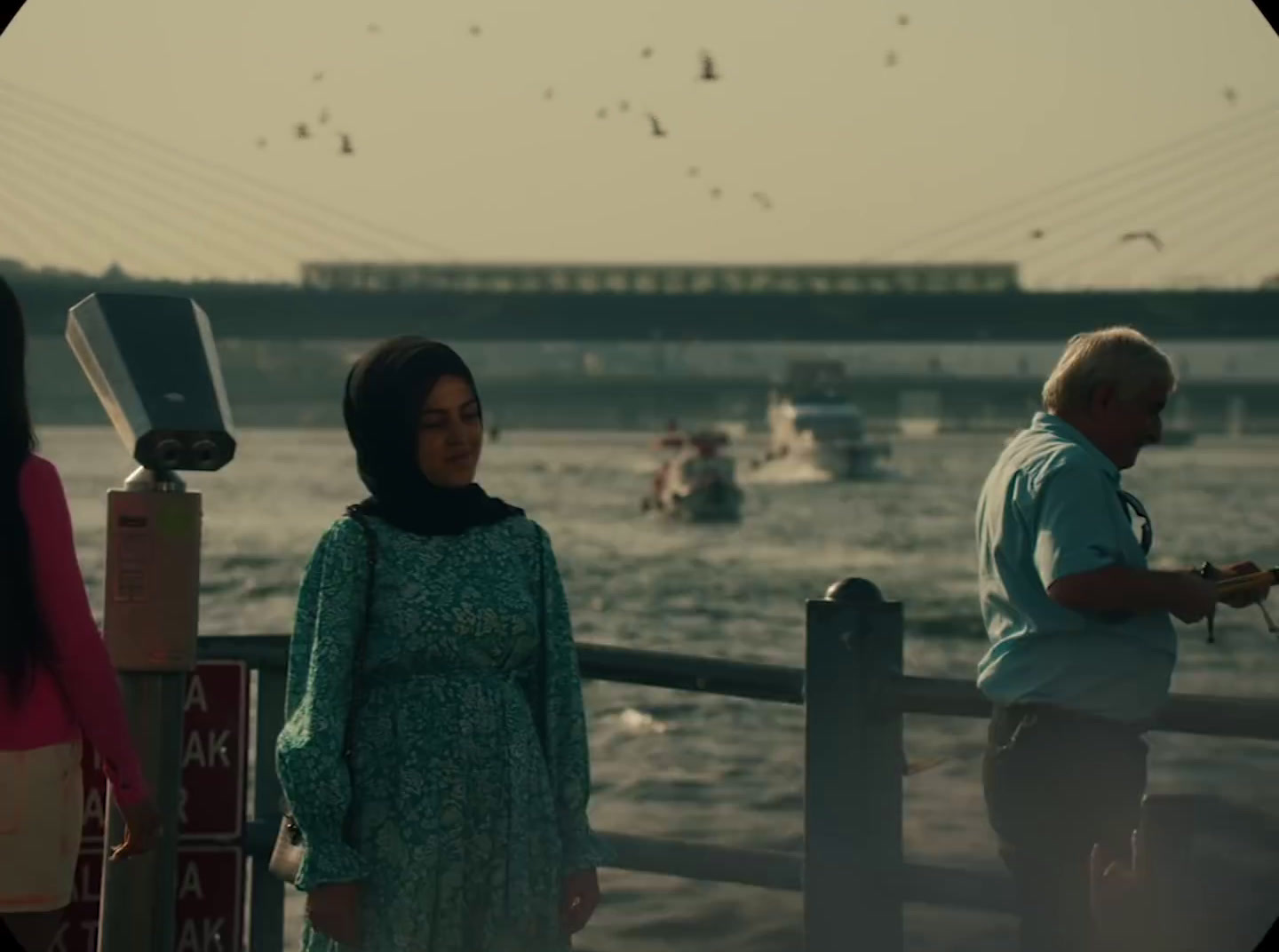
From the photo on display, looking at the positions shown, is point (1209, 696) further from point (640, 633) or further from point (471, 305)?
point (471, 305)

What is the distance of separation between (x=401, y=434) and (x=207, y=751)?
1.51 meters

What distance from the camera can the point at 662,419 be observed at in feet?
468

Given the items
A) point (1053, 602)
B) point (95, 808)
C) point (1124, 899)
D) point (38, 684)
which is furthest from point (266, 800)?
point (1124, 899)

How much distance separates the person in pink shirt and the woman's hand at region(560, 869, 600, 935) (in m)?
0.66

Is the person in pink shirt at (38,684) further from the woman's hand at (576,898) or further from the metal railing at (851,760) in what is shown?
the metal railing at (851,760)

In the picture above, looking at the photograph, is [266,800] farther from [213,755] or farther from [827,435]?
[827,435]

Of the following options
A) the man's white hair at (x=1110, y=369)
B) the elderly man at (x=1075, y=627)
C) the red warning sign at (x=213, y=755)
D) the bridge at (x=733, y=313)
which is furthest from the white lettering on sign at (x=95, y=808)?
the bridge at (x=733, y=313)

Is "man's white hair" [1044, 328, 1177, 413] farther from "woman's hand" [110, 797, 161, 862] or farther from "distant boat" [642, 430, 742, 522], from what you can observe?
"distant boat" [642, 430, 742, 522]

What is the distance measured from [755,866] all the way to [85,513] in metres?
67.0

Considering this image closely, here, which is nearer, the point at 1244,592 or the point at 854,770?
the point at 1244,592

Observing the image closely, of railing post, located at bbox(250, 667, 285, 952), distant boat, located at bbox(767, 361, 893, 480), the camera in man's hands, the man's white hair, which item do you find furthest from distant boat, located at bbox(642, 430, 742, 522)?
the man's white hair

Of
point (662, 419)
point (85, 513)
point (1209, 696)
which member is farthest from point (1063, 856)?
point (662, 419)

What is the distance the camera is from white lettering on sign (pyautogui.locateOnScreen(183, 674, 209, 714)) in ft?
16.4

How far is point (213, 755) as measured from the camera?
4973 mm
